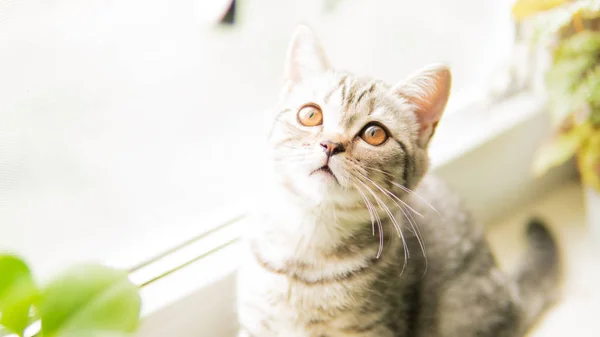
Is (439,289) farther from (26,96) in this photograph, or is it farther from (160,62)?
(26,96)

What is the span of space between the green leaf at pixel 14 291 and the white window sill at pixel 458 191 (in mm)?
367

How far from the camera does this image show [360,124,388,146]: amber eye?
2.73 ft

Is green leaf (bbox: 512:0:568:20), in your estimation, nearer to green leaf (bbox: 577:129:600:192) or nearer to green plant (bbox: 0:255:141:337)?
green leaf (bbox: 577:129:600:192)

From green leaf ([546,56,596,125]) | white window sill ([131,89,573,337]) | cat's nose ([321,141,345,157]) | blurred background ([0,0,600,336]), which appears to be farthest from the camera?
green leaf ([546,56,596,125])

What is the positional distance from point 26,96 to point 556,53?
1.13 metres

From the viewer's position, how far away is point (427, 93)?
0.85 meters

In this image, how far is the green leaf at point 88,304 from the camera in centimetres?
60

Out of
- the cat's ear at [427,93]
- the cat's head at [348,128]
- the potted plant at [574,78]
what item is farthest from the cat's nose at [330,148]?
the potted plant at [574,78]

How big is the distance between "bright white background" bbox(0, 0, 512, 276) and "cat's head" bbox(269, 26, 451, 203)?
18cm

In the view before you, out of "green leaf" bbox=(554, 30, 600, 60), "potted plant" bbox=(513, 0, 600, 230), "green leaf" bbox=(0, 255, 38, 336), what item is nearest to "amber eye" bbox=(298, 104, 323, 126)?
"green leaf" bbox=(0, 255, 38, 336)

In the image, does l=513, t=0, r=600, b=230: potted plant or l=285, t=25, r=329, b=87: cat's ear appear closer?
l=285, t=25, r=329, b=87: cat's ear

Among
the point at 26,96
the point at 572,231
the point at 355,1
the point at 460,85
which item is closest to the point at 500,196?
the point at 572,231

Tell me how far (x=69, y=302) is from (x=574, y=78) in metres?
1.09

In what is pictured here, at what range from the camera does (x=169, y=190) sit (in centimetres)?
113
